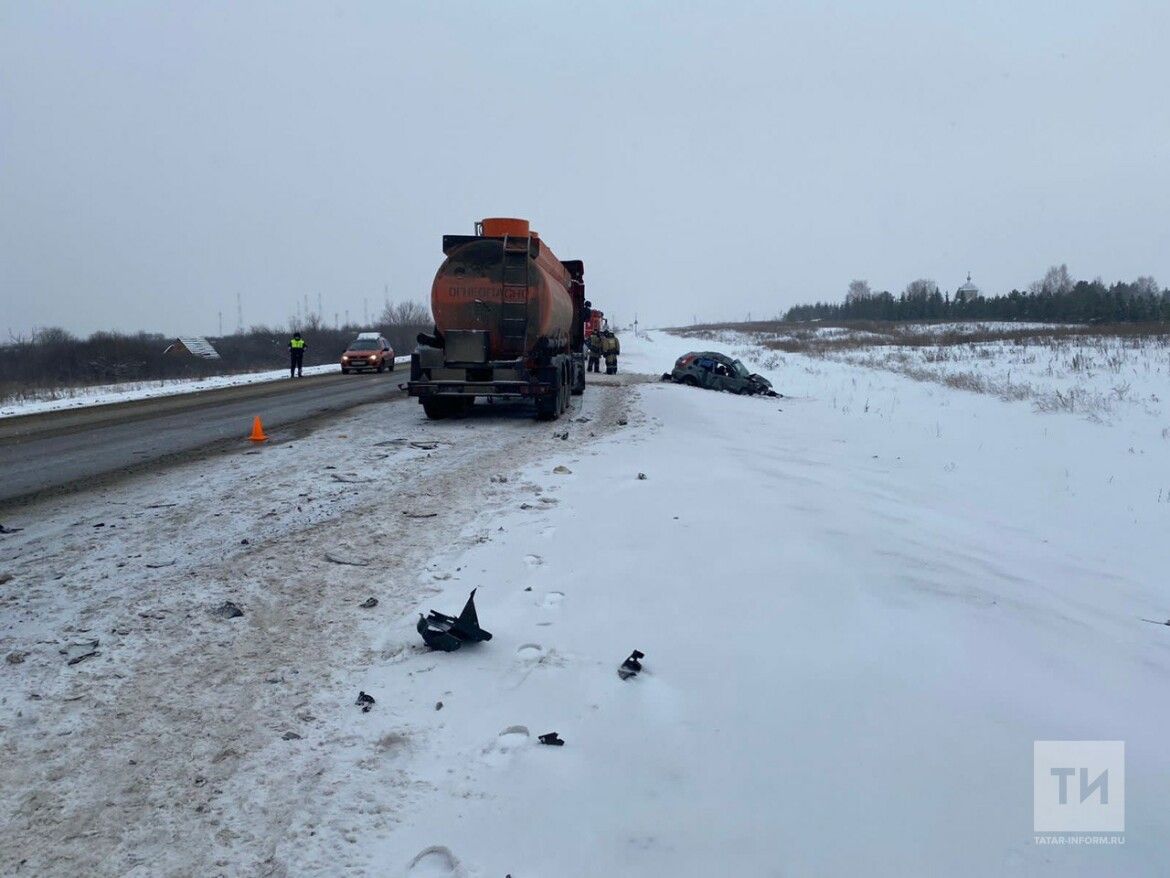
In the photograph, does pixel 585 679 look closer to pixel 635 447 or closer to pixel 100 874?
pixel 100 874

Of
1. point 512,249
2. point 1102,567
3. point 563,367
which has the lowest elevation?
point 1102,567

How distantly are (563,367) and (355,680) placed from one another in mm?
12077

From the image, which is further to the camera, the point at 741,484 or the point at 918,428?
the point at 918,428

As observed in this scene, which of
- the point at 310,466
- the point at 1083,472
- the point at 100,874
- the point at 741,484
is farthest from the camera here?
the point at 1083,472

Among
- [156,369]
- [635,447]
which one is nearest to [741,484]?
[635,447]

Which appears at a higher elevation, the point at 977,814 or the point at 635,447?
the point at 635,447

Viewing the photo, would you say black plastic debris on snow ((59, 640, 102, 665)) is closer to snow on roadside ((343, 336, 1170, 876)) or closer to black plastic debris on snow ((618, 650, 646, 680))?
snow on roadside ((343, 336, 1170, 876))

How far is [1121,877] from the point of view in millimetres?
2938

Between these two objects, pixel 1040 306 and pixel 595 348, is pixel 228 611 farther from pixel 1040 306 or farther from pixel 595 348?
pixel 1040 306

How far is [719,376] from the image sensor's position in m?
24.6

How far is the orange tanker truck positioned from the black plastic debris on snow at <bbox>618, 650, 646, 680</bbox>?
10358mm

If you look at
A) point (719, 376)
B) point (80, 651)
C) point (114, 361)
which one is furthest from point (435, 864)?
point (114, 361)

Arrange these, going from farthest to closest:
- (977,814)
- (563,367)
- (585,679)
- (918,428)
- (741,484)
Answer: (918,428) < (563,367) < (741,484) < (585,679) < (977,814)

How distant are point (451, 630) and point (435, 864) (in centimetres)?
171
